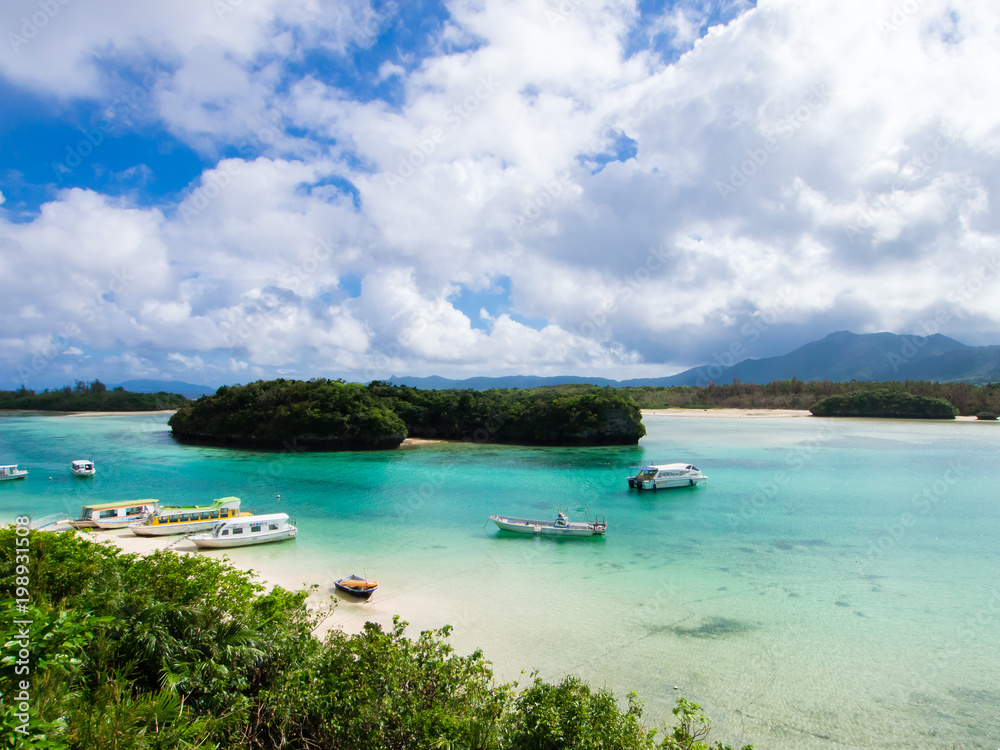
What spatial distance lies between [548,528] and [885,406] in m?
105

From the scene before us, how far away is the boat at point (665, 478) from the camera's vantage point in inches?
1468

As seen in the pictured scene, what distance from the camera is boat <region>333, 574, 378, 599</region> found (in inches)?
678

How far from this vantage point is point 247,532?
79.5 ft

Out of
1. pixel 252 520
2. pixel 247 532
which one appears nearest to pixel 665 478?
pixel 252 520

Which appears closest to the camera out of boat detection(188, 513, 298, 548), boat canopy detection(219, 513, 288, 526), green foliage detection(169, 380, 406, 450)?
boat detection(188, 513, 298, 548)

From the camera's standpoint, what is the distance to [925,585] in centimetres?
1870

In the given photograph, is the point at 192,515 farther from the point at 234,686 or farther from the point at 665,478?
the point at 665,478

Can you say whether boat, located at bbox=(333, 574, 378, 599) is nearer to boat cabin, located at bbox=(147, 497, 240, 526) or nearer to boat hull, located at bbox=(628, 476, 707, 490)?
boat cabin, located at bbox=(147, 497, 240, 526)

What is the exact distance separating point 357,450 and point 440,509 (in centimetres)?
3329

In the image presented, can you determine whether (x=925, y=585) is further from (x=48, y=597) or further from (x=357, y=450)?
(x=357, y=450)

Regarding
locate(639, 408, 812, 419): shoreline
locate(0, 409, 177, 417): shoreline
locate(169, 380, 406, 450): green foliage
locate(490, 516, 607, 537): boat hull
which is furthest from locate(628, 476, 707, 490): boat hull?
locate(0, 409, 177, 417): shoreline

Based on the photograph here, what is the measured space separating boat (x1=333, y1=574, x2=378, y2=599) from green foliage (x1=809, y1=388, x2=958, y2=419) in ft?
375

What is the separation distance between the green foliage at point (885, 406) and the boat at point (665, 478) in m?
83.8

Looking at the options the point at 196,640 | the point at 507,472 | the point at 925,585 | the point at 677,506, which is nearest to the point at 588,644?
the point at 196,640
